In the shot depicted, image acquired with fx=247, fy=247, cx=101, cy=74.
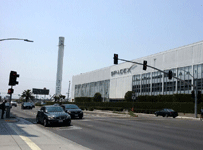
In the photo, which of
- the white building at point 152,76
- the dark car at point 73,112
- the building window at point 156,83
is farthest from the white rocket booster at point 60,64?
the dark car at point 73,112

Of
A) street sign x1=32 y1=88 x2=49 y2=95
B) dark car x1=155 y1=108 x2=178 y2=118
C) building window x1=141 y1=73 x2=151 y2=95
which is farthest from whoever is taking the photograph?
street sign x1=32 y1=88 x2=49 y2=95

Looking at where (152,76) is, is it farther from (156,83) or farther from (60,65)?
(60,65)

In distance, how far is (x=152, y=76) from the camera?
71.3m

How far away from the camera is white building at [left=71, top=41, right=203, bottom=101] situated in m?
57.5

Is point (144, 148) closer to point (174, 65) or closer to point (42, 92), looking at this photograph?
point (174, 65)

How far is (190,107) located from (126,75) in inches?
1476

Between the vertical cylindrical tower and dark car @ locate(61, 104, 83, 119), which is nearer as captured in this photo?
dark car @ locate(61, 104, 83, 119)

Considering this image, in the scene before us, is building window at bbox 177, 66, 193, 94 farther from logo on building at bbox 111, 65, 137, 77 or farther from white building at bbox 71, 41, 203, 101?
logo on building at bbox 111, 65, 137, 77

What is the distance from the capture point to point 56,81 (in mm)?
155250

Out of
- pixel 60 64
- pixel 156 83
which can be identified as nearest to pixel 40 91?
pixel 60 64

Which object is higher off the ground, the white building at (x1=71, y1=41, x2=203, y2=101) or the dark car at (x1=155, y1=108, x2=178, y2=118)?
the white building at (x1=71, y1=41, x2=203, y2=101)

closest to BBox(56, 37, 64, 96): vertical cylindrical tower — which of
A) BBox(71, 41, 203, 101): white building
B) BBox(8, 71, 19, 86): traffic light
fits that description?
BBox(71, 41, 203, 101): white building

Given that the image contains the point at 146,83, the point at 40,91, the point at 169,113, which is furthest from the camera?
the point at 40,91

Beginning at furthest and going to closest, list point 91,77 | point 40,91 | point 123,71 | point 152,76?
1. point 40,91
2. point 91,77
3. point 123,71
4. point 152,76
